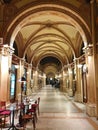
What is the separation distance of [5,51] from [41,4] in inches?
123

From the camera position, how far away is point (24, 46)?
44.8 feet

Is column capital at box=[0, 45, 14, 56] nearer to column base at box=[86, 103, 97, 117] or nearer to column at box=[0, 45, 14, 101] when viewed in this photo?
column at box=[0, 45, 14, 101]

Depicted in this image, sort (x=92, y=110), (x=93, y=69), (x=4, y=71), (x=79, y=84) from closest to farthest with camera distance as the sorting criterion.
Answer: (x=92, y=110)
(x=93, y=69)
(x=4, y=71)
(x=79, y=84)

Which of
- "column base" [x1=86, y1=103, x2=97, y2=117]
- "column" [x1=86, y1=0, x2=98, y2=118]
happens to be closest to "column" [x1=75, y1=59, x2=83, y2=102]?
"column" [x1=86, y1=0, x2=98, y2=118]

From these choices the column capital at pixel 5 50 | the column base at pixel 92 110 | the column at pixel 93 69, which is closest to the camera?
the column at pixel 93 69

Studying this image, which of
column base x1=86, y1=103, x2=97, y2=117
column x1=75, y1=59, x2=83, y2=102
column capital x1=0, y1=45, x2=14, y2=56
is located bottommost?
column base x1=86, y1=103, x2=97, y2=117

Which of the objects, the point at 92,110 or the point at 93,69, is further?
the point at 93,69

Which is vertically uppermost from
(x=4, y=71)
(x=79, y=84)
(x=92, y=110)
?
(x=4, y=71)

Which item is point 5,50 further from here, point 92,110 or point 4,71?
point 92,110

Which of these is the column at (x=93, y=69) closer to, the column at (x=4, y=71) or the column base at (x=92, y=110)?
the column base at (x=92, y=110)

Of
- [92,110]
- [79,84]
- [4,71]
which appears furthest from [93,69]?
[79,84]

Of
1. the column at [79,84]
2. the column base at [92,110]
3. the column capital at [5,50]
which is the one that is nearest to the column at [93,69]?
the column base at [92,110]

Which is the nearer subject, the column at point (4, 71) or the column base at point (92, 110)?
the column base at point (92, 110)

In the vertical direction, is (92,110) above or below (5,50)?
below
